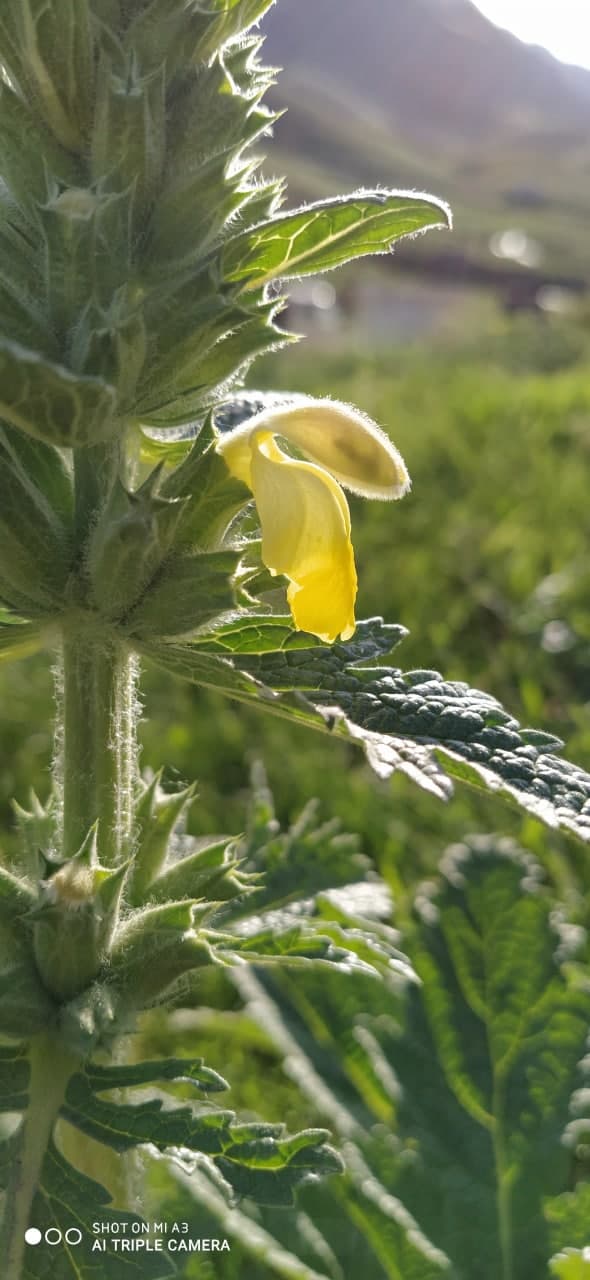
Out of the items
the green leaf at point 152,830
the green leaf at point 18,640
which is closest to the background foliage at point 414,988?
the green leaf at point 152,830

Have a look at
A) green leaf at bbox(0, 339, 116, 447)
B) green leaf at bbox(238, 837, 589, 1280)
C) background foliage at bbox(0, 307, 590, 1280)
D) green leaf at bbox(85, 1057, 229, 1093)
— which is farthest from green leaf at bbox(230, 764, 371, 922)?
green leaf at bbox(0, 339, 116, 447)

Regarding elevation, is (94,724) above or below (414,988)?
above

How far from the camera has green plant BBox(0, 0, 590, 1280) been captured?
713 millimetres

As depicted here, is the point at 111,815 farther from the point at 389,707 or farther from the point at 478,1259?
the point at 478,1259

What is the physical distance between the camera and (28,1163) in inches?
28.5

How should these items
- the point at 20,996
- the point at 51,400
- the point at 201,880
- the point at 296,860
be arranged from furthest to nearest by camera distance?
the point at 296,860 < the point at 201,880 < the point at 20,996 < the point at 51,400

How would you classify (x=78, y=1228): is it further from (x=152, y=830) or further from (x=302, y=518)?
(x=302, y=518)

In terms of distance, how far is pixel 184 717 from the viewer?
243cm

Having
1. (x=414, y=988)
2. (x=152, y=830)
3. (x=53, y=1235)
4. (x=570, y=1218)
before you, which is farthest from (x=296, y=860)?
(x=53, y=1235)

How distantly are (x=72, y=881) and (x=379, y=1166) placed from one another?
65 centimetres

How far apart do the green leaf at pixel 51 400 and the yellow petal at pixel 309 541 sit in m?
0.13

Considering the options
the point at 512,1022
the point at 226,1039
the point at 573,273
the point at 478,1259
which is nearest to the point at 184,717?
the point at 226,1039

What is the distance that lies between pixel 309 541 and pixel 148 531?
0.11 m

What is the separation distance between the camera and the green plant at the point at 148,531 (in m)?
0.71
